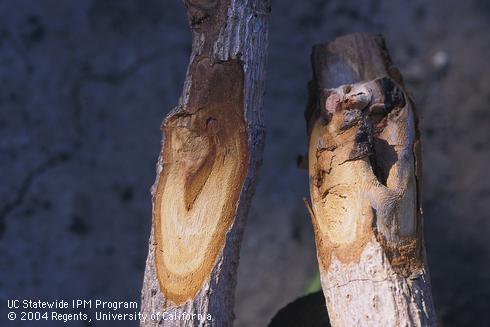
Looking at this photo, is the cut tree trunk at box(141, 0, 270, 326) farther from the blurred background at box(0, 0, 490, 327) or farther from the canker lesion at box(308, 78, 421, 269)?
the blurred background at box(0, 0, 490, 327)

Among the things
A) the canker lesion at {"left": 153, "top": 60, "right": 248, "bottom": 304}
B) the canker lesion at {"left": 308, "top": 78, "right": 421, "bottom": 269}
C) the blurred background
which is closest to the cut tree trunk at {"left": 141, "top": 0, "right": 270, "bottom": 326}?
the canker lesion at {"left": 153, "top": 60, "right": 248, "bottom": 304}

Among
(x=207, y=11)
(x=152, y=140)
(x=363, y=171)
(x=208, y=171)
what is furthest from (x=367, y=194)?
(x=152, y=140)

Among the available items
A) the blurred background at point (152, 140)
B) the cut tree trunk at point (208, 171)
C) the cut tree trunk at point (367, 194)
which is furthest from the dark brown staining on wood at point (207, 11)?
the blurred background at point (152, 140)

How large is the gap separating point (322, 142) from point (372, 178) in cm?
10

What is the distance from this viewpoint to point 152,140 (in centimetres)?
138

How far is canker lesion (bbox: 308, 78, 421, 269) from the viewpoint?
2.52ft

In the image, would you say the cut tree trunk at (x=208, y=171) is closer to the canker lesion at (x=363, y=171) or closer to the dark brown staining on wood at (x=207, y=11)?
the dark brown staining on wood at (x=207, y=11)

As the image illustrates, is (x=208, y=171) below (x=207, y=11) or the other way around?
below

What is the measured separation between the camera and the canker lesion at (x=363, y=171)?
768 mm

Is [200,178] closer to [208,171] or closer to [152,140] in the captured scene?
[208,171]

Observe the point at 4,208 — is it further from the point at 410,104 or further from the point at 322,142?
the point at 410,104

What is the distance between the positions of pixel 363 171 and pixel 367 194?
4cm

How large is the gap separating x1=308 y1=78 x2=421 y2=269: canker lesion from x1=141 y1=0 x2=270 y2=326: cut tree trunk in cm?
10

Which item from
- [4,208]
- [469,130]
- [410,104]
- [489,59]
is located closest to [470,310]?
[469,130]
